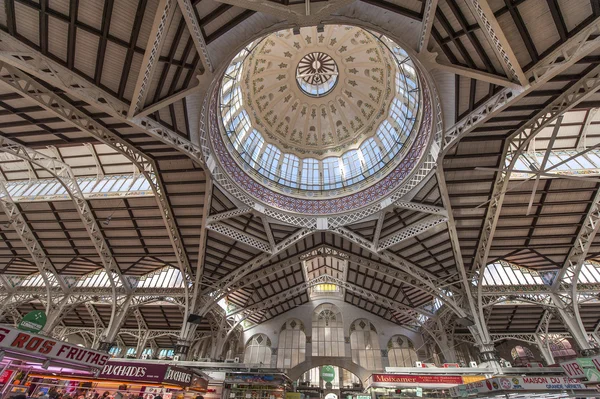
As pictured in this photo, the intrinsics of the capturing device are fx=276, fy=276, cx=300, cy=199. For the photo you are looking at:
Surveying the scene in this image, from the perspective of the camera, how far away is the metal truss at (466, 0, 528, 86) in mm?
9555

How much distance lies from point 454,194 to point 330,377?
1150 inches

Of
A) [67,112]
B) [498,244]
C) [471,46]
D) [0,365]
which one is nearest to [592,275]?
[498,244]

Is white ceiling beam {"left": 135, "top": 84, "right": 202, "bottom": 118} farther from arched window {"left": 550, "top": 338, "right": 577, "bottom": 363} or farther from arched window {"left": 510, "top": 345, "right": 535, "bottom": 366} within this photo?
arched window {"left": 550, "top": 338, "right": 577, "bottom": 363}

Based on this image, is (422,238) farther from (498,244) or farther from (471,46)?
(471,46)

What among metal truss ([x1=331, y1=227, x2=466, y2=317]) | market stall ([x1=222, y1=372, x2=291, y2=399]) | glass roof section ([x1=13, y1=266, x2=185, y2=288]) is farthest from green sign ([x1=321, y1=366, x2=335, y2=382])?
glass roof section ([x1=13, y1=266, x2=185, y2=288])

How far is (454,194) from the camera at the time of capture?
1970 centimetres

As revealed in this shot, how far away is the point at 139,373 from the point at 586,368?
16872 mm

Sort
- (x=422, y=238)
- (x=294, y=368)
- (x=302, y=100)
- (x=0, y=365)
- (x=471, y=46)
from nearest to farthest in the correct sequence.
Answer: (x=0, y=365) < (x=471, y=46) < (x=422, y=238) < (x=302, y=100) < (x=294, y=368)

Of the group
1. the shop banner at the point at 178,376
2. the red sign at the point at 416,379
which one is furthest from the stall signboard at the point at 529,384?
the shop banner at the point at 178,376

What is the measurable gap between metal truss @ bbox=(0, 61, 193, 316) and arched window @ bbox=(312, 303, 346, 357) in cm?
2272

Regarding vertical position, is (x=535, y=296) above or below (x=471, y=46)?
below

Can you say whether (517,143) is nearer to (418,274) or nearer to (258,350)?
(418,274)

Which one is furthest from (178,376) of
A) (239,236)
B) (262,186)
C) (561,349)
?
(561,349)

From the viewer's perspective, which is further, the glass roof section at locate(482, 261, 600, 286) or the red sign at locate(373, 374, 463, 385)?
the glass roof section at locate(482, 261, 600, 286)
